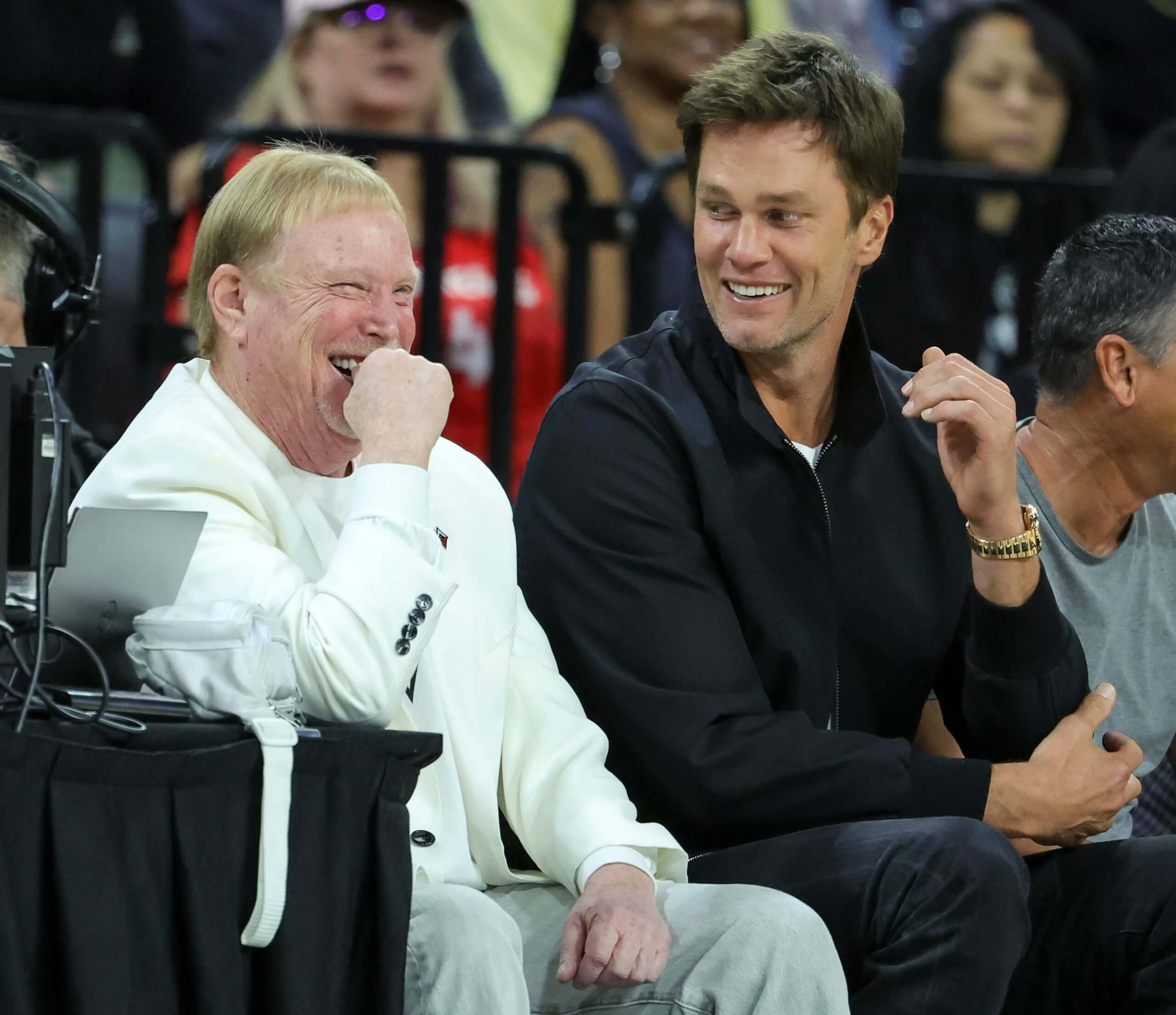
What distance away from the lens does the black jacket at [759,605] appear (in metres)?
2.46

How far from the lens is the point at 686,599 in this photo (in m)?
2.52

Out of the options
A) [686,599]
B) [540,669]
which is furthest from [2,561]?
[686,599]

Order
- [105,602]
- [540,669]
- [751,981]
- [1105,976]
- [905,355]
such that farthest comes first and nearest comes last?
[905,355] → [1105,976] → [540,669] → [751,981] → [105,602]

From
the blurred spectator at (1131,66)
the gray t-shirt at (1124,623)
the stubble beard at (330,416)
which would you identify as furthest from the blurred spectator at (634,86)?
the stubble beard at (330,416)

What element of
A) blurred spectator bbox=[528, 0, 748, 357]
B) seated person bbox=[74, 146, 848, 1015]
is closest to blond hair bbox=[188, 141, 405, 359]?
seated person bbox=[74, 146, 848, 1015]

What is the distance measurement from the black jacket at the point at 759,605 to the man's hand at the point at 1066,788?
0.05 m

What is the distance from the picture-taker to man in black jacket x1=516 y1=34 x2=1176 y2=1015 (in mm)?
2447

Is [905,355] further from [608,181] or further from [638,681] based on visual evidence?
[638,681]

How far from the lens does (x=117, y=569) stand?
6.40 feet

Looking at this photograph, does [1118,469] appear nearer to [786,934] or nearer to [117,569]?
[786,934]

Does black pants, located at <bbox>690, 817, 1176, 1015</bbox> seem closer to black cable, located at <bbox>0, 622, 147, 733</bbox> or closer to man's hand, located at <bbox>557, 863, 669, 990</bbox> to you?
man's hand, located at <bbox>557, 863, 669, 990</bbox>

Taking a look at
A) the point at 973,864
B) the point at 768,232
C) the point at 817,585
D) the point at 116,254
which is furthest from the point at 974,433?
the point at 116,254

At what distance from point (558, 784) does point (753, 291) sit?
83 centimetres

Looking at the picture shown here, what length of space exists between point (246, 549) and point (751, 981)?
2.55 ft
